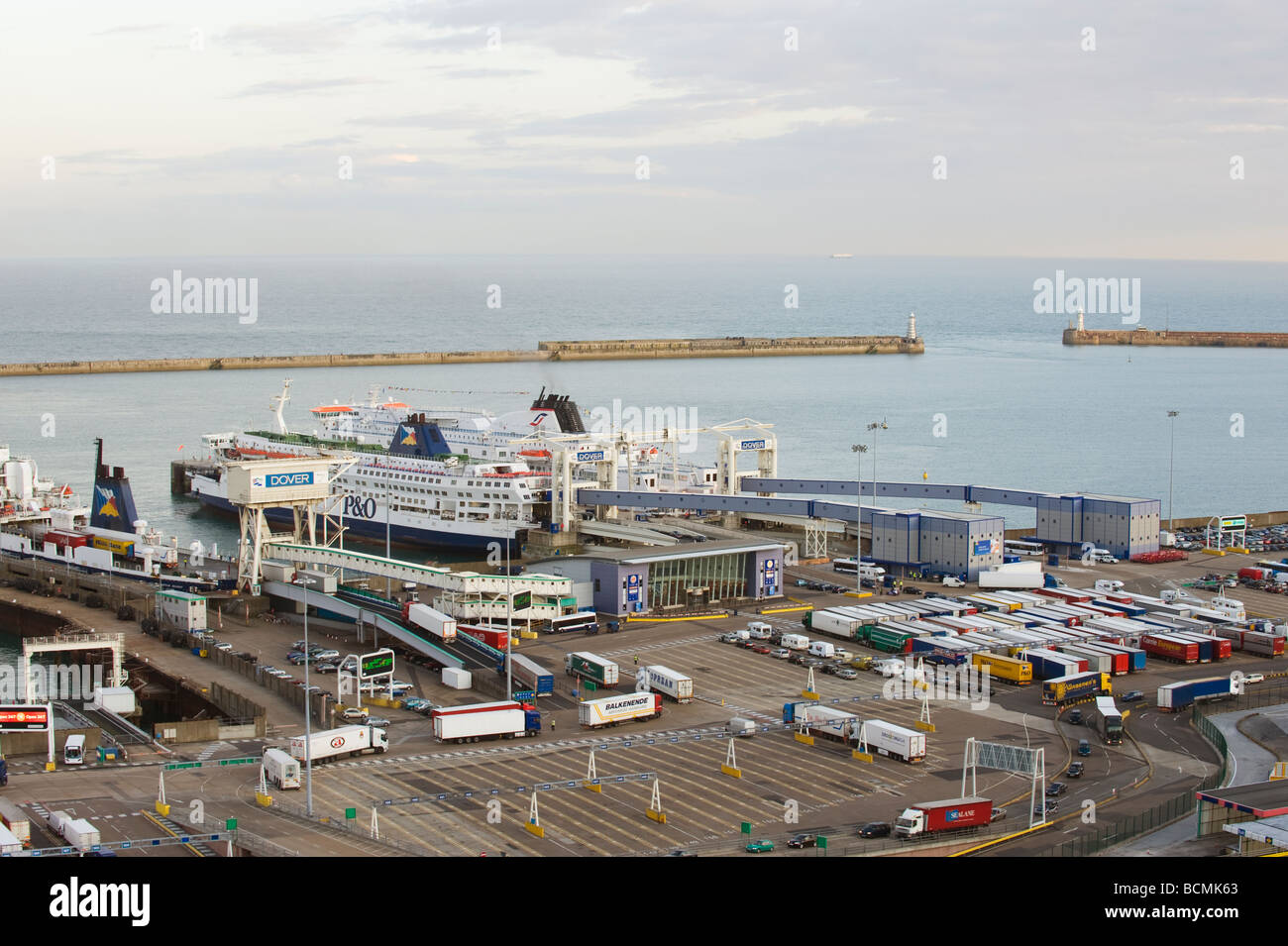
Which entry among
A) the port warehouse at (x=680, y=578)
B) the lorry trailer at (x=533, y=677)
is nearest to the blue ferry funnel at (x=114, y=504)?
the port warehouse at (x=680, y=578)

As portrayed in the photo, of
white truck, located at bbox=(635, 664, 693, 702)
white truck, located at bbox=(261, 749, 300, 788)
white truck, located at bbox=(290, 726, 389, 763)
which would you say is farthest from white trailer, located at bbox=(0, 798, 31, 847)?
white truck, located at bbox=(635, 664, 693, 702)

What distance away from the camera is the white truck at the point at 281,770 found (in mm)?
27938

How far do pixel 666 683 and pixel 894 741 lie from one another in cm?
715

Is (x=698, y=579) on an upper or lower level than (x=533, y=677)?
upper

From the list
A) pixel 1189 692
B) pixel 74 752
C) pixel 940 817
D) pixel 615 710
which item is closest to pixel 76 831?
pixel 74 752

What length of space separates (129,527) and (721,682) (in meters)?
27.7

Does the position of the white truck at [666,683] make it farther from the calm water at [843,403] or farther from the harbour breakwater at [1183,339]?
the harbour breakwater at [1183,339]

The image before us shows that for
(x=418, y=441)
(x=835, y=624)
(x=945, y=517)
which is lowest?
(x=835, y=624)

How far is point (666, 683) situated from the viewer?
3531 centimetres

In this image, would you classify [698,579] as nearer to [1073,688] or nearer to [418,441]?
[1073,688]

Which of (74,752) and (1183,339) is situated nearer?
(74,752)

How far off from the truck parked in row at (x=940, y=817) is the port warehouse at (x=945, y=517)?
2610cm

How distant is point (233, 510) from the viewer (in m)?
72.9
